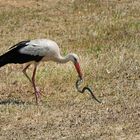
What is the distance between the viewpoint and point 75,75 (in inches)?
474

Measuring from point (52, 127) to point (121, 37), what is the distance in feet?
20.7

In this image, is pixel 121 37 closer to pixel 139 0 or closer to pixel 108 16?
pixel 108 16

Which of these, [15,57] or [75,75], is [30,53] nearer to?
[15,57]

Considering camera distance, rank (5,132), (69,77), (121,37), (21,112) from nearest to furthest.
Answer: (5,132)
(21,112)
(69,77)
(121,37)

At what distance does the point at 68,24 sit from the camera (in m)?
17.4

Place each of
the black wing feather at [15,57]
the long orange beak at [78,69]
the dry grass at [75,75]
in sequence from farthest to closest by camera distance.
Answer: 1. the long orange beak at [78,69]
2. the black wing feather at [15,57]
3. the dry grass at [75,75]

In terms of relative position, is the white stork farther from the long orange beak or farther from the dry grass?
the dry grass

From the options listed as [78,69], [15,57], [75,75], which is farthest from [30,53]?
[75,75]

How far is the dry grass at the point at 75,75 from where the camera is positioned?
924cm

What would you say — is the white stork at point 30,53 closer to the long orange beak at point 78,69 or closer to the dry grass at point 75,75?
the long orange beak at point 78,69

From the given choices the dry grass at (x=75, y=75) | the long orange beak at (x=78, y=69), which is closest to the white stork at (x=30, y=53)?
the long orange beak at (x=78, y=69)

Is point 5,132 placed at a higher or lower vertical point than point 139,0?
lower

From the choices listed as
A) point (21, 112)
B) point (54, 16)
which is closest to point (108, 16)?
point (54, 16)

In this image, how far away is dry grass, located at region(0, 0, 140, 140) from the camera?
30.3 feet
